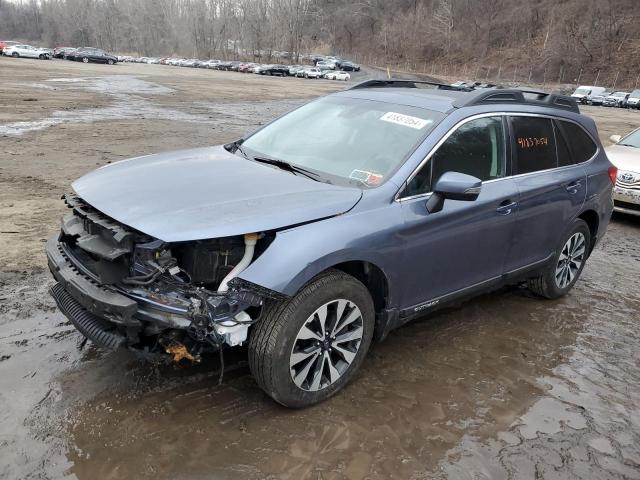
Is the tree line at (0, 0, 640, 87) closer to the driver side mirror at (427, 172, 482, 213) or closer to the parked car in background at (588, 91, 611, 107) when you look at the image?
the parked car in background at (588, 91, 611, 107)

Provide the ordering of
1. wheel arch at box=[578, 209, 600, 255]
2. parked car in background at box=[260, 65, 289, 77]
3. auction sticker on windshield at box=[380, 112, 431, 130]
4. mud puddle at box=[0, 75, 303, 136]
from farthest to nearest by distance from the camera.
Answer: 1. parked car in background at box=[260, 65, 289, 77]
2. mud puddle at box=[0, 75, 303, 136]
3. wheel arch at box=[578, 209, 600, 255]
4. auction sticker on windshield at box=[380, 112, 431, 130]

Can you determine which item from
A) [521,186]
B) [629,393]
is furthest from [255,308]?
[629,393]

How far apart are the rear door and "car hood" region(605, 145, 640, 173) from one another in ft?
13.8

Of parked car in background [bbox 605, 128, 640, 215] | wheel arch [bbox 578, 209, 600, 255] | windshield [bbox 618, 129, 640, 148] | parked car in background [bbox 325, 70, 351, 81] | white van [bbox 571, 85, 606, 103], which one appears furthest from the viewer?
parked car in background [bbox 325, 70, 351, 81]

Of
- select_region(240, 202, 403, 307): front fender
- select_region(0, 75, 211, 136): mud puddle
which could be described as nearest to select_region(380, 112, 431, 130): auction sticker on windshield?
select_region(240, 202, 403, 307): front fender

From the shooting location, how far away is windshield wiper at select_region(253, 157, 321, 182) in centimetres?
365

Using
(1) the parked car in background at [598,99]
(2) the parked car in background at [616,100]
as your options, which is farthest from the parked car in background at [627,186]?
(1) the parked car in background at [598,99]

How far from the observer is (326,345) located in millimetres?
3248

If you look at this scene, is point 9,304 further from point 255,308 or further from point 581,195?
point 581,195

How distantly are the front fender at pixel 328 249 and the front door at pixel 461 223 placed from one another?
→ 14 cm

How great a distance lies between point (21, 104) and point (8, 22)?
14211cm

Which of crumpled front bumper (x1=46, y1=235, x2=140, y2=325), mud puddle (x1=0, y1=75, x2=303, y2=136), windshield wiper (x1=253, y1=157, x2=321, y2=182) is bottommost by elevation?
mud puddle (x1=0, y1=75, x2=303, y2=136)

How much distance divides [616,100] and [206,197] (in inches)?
1922

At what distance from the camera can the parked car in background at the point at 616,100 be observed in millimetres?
43562
